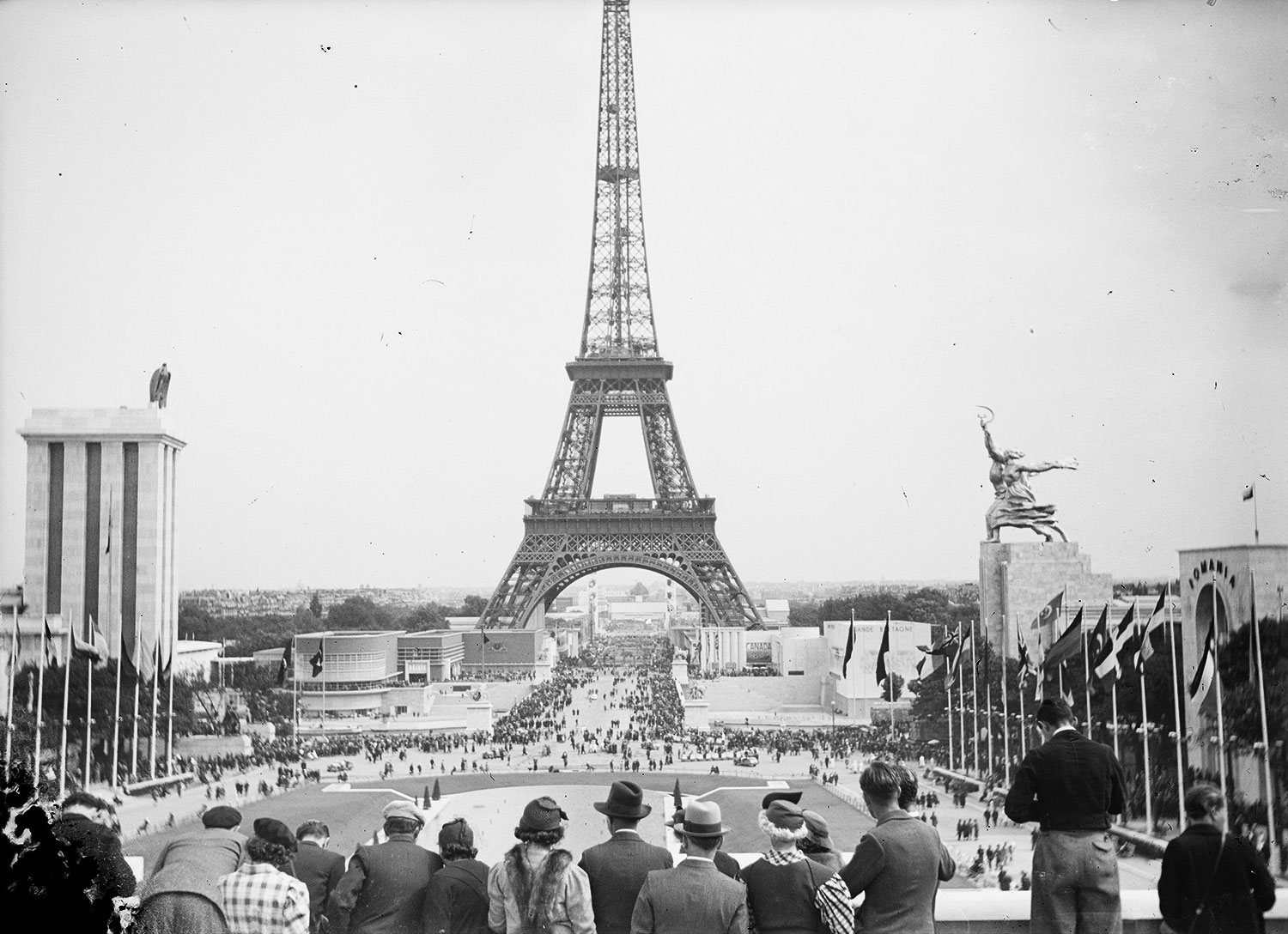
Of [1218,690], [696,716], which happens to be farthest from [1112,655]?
[696,716]

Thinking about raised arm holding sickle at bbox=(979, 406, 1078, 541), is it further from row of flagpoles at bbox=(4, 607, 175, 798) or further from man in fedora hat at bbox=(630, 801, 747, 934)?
row of flagpoles at bbox=(4, 607, 175, 798)

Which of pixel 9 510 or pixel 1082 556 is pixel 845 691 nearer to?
pixel 1082 556

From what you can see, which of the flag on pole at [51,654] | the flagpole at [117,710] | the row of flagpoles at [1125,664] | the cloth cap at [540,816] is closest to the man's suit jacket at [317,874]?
the cloth cap at [540,816]

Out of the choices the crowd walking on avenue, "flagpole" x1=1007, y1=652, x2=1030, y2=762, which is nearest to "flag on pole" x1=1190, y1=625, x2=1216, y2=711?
"flagpole" x1=1007, y1=652, x2=1030, y2=762

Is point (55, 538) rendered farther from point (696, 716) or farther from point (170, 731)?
point (696, 716)

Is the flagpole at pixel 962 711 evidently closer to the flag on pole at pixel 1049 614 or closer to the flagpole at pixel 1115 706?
the flag on pole at pixel 1049 614

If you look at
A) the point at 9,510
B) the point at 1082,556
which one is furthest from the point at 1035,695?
the point at 9,510
